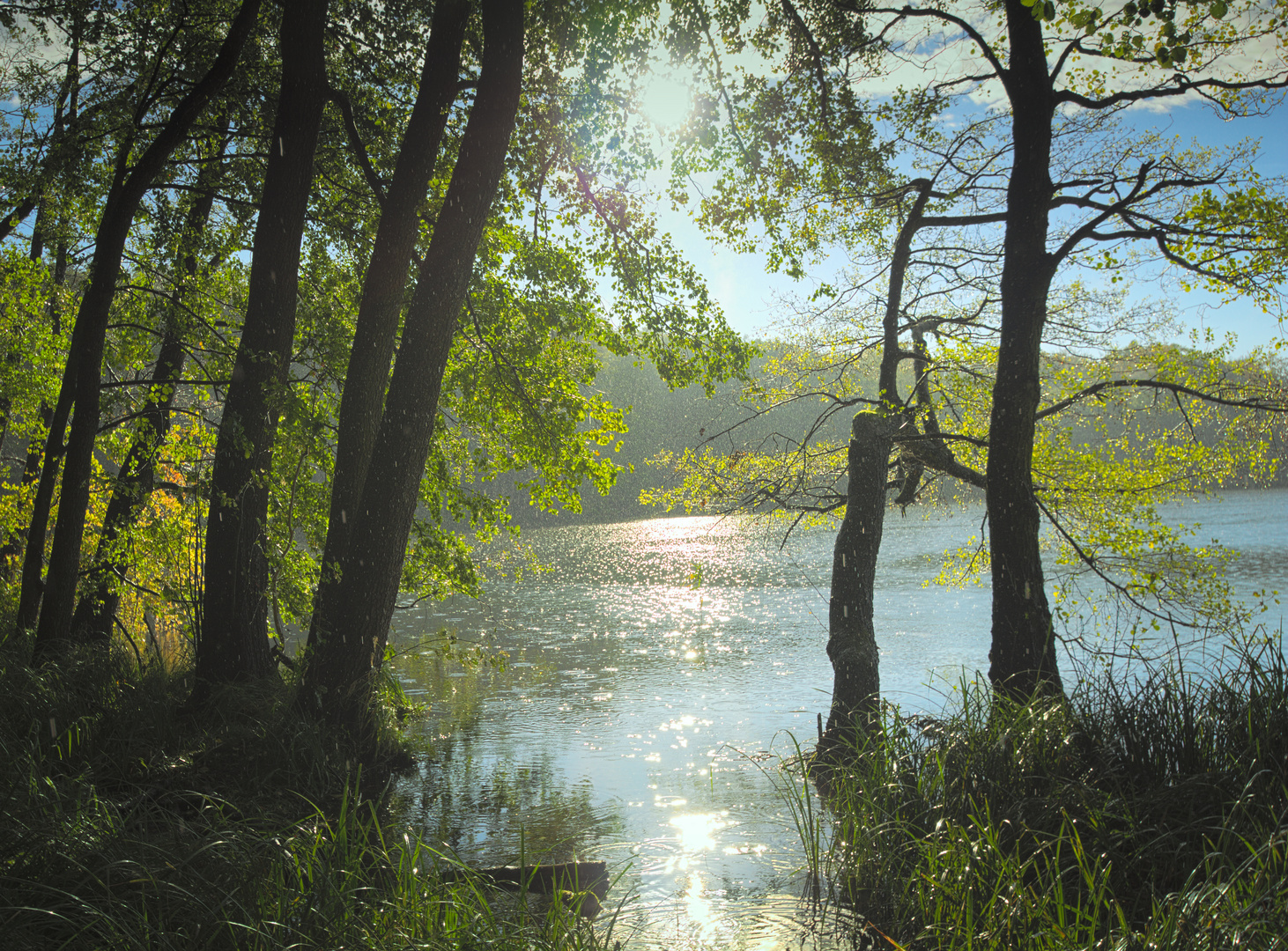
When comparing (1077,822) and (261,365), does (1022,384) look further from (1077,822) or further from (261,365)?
(261,365)

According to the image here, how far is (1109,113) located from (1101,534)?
365cm

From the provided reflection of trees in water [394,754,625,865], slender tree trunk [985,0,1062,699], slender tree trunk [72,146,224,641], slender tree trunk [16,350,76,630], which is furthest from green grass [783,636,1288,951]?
slender tree trunk [72,146,224,641]

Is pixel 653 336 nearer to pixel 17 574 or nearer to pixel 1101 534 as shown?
pixel 1101 534

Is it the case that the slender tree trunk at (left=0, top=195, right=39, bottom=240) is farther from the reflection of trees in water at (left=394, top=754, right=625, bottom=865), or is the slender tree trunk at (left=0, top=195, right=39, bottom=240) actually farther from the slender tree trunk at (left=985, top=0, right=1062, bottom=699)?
the slender tree trunk at (left=985, top=0, right=1062, bottom=699)

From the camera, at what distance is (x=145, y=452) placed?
8.30 meters

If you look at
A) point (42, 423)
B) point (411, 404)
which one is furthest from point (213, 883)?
point (42, 423)

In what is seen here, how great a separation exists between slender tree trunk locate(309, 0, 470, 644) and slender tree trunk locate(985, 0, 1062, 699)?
4106 mm

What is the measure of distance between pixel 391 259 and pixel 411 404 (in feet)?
4.17

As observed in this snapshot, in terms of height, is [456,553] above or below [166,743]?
above

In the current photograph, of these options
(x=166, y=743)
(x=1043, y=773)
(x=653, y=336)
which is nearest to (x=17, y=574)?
(x=166, y=743)

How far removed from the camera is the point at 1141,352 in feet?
26.4

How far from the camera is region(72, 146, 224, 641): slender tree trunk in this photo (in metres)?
8.12

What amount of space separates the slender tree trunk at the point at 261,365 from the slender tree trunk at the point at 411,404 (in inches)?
34.4

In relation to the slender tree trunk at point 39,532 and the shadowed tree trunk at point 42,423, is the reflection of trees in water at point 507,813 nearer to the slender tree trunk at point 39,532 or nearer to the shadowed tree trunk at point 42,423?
the slender tree trunk at point 39,532
